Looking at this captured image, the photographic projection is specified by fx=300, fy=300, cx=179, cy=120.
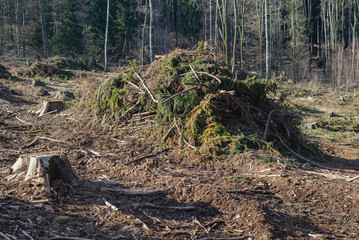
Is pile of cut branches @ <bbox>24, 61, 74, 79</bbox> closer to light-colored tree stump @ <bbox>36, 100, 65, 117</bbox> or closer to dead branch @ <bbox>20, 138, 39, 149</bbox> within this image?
light-colored tree stump @ <bbox>36, 100, 65, 117</bbox>


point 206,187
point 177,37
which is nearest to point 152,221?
point 206,187

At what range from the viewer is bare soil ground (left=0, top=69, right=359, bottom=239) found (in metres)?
2.94

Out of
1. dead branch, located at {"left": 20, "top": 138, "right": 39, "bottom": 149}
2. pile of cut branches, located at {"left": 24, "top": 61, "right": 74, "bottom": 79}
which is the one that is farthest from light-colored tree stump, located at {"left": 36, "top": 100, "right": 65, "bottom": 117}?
pile of cut branches, located at {"left": 24, "top": 61, "right": 74, "bottom": 79}

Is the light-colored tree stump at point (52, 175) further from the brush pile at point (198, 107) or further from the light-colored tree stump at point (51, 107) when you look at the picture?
the light-colored tree stump at point (51, 107)

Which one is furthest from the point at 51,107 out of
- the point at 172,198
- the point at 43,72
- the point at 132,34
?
the point at 132,34

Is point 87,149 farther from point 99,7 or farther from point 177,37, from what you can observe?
point 177,37

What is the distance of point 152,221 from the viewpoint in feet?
10.7

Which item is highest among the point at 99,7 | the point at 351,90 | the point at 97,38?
the point at 99,7

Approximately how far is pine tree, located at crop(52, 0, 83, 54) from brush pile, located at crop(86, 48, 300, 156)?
87.3 feet

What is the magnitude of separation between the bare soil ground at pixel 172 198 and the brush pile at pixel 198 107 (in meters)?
0.48

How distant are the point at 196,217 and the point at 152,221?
1.77ft

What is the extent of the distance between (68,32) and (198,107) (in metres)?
30.4

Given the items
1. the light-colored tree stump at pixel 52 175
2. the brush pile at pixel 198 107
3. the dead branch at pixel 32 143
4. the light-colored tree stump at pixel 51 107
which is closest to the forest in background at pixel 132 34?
the light-colored tree stump at pixel 51 107

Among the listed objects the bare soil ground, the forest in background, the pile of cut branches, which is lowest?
the bare soil ground
